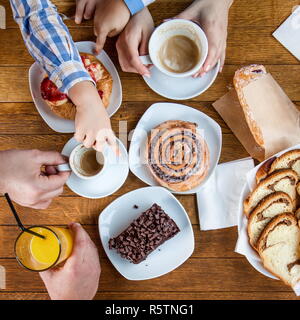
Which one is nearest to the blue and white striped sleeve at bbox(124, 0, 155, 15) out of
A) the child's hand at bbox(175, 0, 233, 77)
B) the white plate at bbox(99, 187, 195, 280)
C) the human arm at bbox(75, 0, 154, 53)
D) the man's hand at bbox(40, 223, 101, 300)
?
the human arm at bbox(75, 0, 154, 53)

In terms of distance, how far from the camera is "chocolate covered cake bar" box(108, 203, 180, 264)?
1189 mm

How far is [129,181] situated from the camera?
125 cm

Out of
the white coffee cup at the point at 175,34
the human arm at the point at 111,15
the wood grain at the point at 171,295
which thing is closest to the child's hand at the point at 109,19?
the human arm at the point at 111,15

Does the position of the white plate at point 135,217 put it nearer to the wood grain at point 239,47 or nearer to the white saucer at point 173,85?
the white saucer at point 173,85

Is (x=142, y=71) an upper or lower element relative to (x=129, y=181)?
upper

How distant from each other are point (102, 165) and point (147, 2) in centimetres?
50

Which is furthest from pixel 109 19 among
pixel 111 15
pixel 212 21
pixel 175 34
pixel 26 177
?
pixel 26 177

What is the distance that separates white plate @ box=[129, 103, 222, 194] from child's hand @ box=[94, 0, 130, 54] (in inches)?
9.9

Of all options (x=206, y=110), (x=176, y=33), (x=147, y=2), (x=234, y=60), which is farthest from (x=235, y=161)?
(x=147, y=2)

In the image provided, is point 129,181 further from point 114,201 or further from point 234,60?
point 234,60

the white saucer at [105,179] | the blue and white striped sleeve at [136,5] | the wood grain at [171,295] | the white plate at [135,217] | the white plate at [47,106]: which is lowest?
the wood grain at [171,295]

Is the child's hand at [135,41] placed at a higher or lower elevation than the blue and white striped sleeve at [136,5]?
lower

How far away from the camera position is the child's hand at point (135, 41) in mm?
1150

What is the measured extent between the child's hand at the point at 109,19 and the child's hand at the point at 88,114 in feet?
0.65
